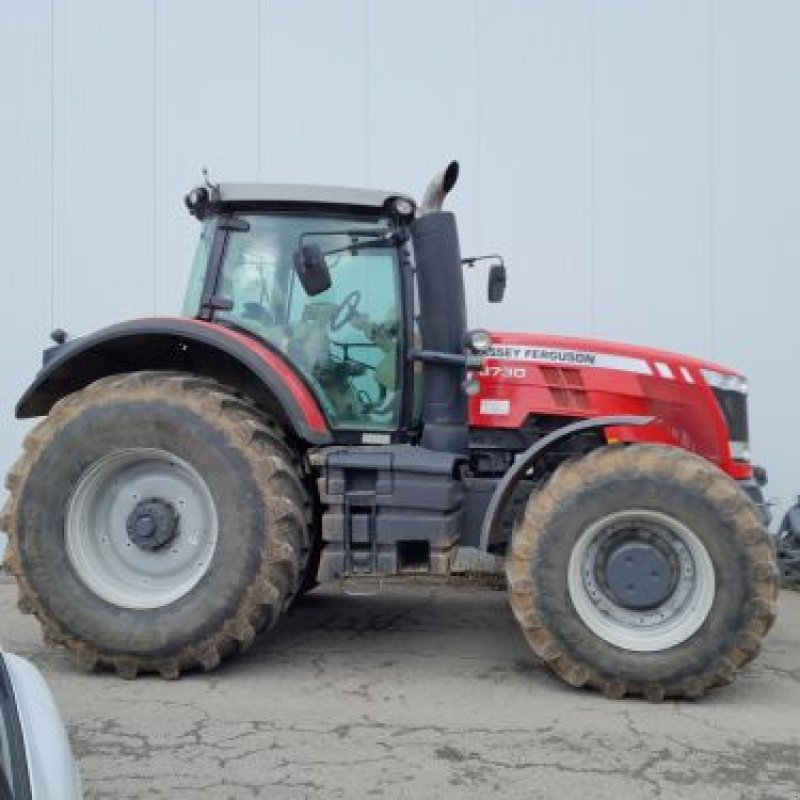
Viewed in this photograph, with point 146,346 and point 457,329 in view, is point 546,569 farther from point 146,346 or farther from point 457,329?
point 146,346

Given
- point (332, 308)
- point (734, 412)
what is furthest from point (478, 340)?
point (734, 412)

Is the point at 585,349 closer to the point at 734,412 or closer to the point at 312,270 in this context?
the point at 734,412

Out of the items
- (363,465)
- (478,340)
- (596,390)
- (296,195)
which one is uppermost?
(296,195)

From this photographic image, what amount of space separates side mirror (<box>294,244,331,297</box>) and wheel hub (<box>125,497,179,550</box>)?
125 cm

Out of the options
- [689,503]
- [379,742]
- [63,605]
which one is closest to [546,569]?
[689,503]

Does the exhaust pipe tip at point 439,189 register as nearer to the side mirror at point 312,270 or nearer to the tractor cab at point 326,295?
the tractor cab at point 326,295

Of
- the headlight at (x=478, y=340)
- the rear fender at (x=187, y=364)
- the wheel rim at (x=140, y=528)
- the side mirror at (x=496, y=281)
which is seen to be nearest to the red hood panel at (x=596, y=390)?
the headlight at (x=478, y=340)

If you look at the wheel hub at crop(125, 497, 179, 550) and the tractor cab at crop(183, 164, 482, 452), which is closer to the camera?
the wheel hub at crop(125, 497, 179, 550)

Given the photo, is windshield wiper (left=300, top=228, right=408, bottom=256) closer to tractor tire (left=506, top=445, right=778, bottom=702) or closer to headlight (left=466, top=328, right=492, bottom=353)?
headlight (left=466, top=328, right=492, bottom=353)

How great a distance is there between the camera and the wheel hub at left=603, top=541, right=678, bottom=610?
378 centimetres

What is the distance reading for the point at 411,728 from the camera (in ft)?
11.0

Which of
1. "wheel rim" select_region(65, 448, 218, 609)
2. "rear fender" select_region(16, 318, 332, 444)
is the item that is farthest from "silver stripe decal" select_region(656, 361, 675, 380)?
"wheel rim" select_region(65, 448, 218, 609)

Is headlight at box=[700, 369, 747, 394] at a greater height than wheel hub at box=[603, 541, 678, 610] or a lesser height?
greater

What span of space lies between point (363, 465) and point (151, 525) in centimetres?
103
